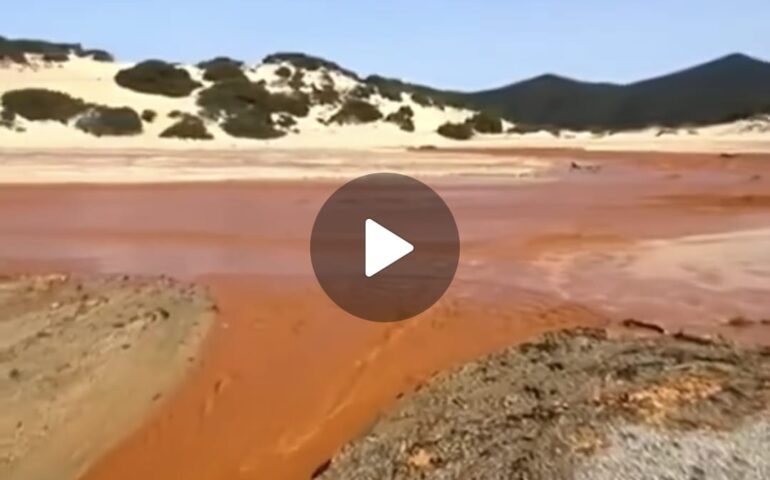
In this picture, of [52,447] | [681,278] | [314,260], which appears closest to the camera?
[52,447]

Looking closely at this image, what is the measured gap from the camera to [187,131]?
34.6 metres

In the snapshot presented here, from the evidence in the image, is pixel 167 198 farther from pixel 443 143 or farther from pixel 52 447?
pixel 443 143

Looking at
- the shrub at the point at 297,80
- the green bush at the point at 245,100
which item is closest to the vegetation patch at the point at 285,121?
the green bush at the point at 245,100

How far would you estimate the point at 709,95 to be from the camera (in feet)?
204

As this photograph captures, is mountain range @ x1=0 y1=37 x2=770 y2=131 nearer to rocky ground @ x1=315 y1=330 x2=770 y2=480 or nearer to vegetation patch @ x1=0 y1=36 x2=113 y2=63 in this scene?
vegetation patch @ x1=0 y1=36 x2=113 y2=63

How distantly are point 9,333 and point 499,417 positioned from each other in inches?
185

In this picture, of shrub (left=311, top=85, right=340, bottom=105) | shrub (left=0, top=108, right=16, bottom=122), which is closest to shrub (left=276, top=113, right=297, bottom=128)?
shrub (left=311, top=85, right=340, bottom=105)

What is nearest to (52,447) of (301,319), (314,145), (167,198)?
(301,319)

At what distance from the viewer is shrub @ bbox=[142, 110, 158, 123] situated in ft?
118

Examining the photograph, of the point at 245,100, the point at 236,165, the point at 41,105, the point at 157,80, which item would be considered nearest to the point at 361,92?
the point at 245,100

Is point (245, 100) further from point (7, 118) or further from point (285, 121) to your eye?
point (7, 118)

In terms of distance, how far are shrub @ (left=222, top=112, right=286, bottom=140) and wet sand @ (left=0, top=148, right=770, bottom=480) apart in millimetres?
14458

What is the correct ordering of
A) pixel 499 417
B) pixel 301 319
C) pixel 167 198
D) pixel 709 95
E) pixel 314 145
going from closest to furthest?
pixel 499 417, pixel 301 319, pixel 167 198, pixel 314 145, pixel 709 95

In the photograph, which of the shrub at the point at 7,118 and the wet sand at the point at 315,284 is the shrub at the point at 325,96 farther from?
the wet sand at the point at 315,284
